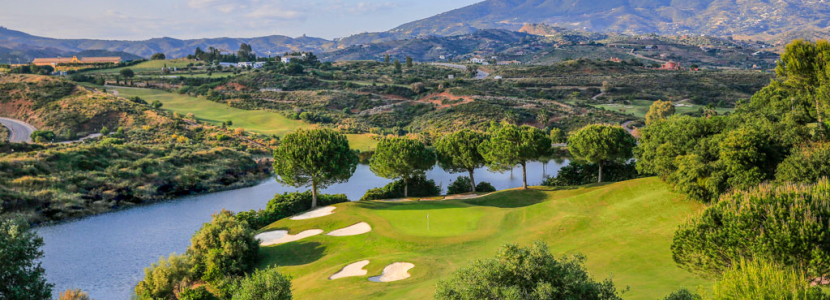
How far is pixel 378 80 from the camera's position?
133625 millimetres

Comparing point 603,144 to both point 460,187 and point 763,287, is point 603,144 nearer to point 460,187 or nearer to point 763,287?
point 460,187

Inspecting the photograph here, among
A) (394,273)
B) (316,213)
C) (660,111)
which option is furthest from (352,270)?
(660,111)

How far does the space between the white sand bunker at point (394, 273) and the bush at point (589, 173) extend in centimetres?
2730

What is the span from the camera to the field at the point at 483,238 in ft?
75.5

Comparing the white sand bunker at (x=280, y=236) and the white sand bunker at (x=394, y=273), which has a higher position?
the white sand bunker at (x=394, y=273)

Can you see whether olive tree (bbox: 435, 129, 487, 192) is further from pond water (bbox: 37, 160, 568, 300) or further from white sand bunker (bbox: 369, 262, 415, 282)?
white sand bunker (bbox: 369, 262, 415, 282)

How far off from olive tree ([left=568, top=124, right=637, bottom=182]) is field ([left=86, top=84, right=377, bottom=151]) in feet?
137

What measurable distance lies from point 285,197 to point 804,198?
35707 millimetres

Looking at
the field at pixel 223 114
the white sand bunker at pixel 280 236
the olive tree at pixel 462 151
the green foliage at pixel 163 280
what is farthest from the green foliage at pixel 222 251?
the field at pixel 223 114

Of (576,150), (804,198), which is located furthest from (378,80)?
(804,198)

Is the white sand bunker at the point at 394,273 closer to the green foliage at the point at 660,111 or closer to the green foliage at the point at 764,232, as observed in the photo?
the green foliage at the point at 764,232

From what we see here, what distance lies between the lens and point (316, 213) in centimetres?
3875

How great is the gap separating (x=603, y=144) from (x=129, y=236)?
40.6m

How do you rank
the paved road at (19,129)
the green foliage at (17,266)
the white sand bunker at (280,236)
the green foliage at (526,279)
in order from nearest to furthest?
the green foliage at (526,279), the green foliage at (17,266), the white sand bunker at (280,236), the paved road at (19,129)
